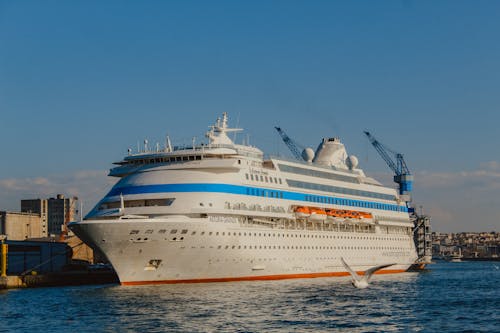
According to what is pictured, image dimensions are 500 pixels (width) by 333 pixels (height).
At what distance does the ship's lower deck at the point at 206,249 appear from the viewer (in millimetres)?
46156

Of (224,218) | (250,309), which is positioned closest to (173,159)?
(224,218)

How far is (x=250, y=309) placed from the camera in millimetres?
35969

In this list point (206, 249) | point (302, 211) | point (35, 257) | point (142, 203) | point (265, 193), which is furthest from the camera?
point (35, 257)

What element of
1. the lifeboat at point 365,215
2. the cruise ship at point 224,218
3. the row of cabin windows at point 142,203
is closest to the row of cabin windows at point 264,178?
the cruise ship at point 224,218

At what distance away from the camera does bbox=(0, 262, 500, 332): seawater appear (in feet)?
A: 102

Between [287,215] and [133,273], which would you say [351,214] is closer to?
[287,215]

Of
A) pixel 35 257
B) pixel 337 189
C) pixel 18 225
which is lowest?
pixel 35 257

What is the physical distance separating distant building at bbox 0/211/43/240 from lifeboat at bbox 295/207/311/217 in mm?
78452

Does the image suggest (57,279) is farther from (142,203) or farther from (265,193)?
(265,193)

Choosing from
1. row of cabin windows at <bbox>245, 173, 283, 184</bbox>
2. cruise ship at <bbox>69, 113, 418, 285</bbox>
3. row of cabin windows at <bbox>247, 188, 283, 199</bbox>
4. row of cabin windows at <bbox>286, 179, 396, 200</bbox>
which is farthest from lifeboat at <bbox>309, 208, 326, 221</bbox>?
Answer: row of cabin windows at <bbox>245, 173, 283, 184</bbox>

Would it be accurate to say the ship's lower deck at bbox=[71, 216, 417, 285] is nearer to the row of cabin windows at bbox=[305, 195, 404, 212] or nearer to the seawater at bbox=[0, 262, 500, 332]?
the seawater at bbox=[0, 262, 500, 332]

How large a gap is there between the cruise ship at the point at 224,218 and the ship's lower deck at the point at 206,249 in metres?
0.07

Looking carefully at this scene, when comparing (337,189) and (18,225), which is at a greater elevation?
(18,225)

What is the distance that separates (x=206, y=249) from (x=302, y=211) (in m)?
14.2
